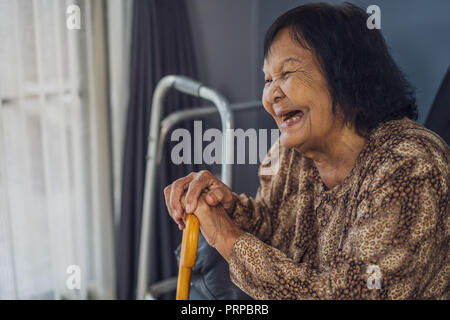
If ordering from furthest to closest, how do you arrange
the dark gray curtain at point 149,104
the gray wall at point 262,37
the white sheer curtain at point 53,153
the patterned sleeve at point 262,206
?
the dark gray curtain at point 149,104 < the white sheer curtain at point 53,153 < the patterned sleeve at point 262,206 < the gray wall at point 262,37

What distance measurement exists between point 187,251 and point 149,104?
100 centimetres

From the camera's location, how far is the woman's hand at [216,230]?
0.86 meters

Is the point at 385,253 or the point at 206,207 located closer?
the point at 385,253

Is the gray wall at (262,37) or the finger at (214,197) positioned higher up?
the gray wall at (262,37)

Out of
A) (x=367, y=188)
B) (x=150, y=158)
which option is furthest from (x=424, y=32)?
(x=150, y=158)

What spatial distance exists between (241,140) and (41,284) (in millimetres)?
1008

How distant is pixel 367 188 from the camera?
82 centimetres

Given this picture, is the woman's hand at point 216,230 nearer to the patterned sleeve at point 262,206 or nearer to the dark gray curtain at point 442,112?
the patterned sleeve at point 262,206

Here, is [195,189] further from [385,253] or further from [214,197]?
[385,253]

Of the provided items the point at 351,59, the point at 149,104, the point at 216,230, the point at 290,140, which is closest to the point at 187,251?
the point at 216,230

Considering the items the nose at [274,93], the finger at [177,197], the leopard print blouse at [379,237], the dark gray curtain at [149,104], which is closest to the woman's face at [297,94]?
the nose at [274,93]

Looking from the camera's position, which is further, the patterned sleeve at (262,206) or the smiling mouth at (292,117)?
the patterned sleeve at (262,206)

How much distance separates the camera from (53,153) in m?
1.67

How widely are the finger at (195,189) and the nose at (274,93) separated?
22 cm
